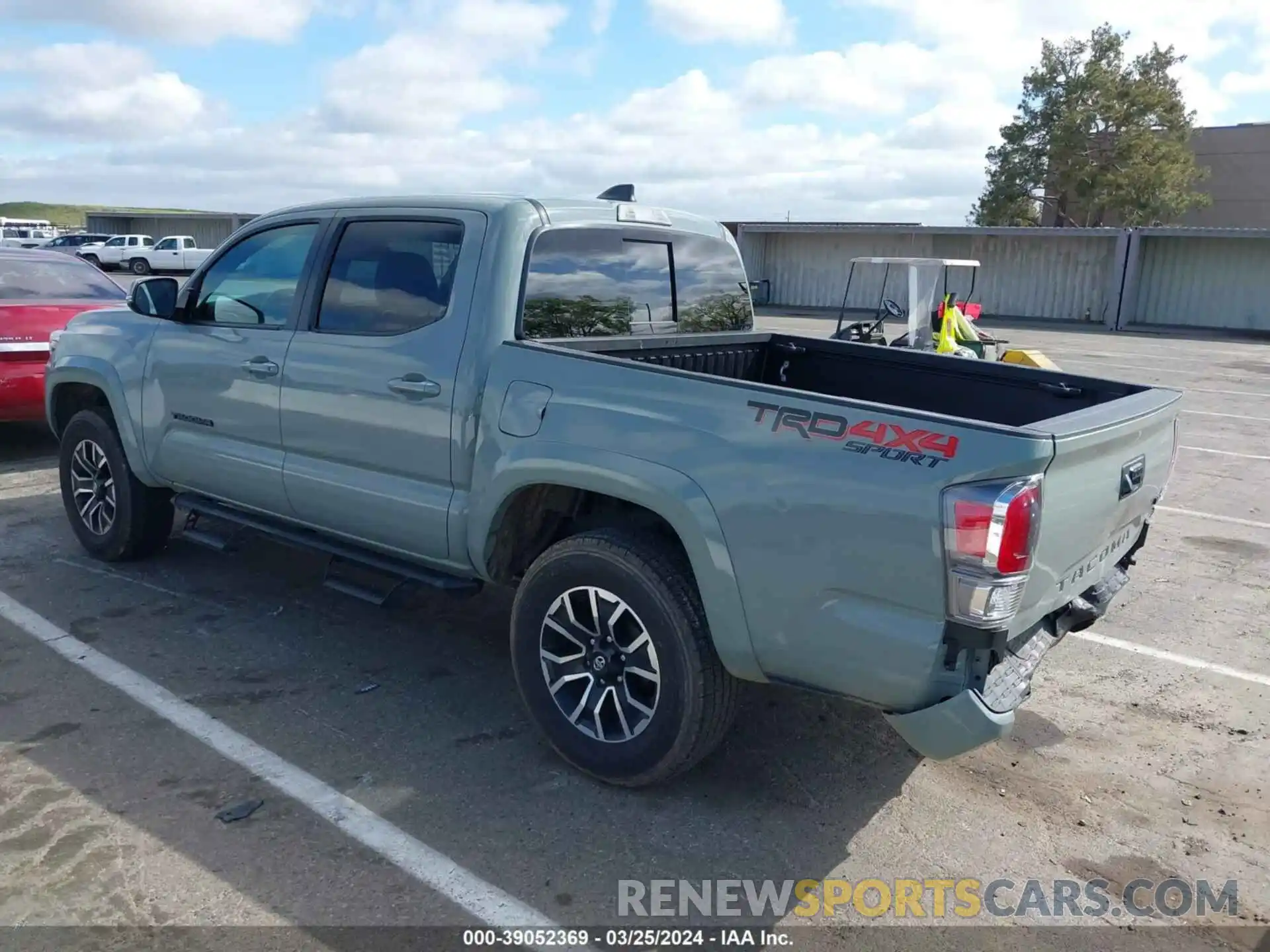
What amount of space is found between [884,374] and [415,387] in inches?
85.5

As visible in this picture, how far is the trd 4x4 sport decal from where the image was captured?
9.20ft

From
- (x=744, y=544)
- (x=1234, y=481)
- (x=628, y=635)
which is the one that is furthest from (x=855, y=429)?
(x=1234, y=481)

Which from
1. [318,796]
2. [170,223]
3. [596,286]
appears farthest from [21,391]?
[170,223]

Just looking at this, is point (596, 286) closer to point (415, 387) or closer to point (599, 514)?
point (415, 387)

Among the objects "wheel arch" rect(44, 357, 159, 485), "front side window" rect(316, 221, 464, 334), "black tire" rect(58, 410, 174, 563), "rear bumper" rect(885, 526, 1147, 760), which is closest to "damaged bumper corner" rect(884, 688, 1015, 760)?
"rear bumper" rect(885, 526, 1147, 760)

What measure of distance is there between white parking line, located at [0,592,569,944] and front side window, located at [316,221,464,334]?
5.52 feet

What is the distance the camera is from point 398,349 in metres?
4.12

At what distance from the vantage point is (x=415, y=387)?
4016 millimetres

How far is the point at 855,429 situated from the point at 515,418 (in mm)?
1317

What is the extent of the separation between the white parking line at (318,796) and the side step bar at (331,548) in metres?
0.72

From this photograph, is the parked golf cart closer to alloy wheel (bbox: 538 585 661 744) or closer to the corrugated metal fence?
alloy wheel (bbox: 538 585 661 744)

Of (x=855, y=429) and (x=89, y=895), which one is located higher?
(x=855, y=429)

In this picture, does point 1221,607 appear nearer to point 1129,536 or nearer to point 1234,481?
point 1129,536

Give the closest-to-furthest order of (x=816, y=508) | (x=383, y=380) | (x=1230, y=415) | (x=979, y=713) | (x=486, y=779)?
(x=979, y=713) → (x=816, y=508) → (x=486, y=779) → (x=383, y=380) → (x=1230, y=415)
